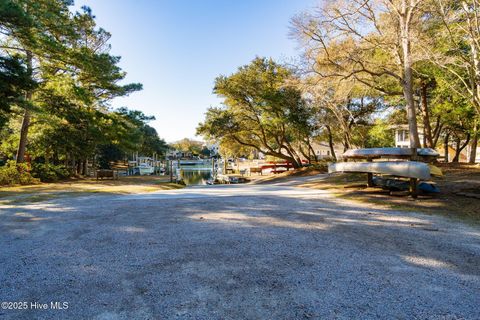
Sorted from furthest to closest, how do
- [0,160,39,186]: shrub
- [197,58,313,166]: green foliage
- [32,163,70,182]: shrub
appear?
[197,58,313,166]: green foliage
[32,163,70,182]: shrub
[0,160,39,186]: shrub

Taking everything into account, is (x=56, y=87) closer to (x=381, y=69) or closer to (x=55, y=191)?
(x=55, y=191)

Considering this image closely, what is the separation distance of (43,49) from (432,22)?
17.3 m

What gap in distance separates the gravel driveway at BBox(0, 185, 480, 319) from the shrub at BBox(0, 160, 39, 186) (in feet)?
33.9

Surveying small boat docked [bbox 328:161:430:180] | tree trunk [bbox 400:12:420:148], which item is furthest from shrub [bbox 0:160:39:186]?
tree trunk [bbox 400:12:420:148]

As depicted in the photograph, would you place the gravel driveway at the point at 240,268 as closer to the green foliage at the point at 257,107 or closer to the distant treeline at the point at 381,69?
the distant treeline at the point at 381,69

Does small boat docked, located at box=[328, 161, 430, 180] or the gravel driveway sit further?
small boat docked, located at box=[328, 161, 430, 180]

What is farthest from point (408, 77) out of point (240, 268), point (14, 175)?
point (14, 175)

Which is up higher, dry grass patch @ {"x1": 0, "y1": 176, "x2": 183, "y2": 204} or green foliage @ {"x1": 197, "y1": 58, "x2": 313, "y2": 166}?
green foliage @ {"x1": 197, "y1": 58, "x2": 313, "y2": 166}

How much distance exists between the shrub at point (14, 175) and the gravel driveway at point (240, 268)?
407 inches

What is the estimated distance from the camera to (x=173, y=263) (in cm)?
304

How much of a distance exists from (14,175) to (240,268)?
1547 centimetres

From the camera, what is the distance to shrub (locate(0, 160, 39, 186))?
12595 millimetres

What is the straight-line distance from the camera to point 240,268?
2904 millimetres

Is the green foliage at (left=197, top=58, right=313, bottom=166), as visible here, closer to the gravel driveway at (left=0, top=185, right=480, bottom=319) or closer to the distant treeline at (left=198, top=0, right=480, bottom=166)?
the distant treeline at (left=198, top=0, right=480, bottom=166)
